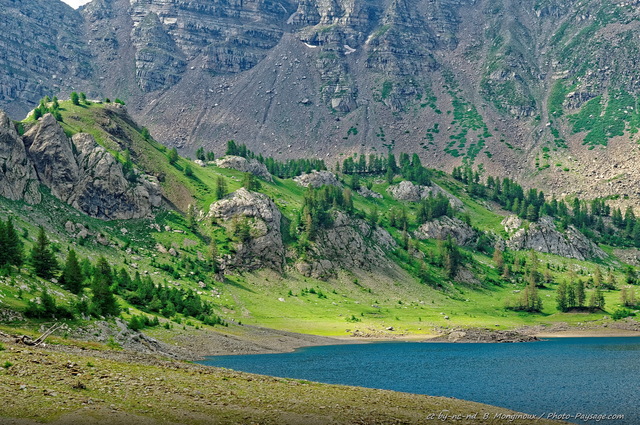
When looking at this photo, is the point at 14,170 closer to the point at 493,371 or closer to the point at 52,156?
the point at 52,156

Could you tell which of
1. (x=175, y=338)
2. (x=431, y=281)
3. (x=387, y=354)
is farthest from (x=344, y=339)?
(x=431, y=281)

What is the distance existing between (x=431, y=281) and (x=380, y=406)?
15559 cm

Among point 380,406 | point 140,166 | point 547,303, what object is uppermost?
point 140,166

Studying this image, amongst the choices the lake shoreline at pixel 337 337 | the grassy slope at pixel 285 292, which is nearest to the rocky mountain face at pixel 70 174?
the grassy slope at pixel 285 292

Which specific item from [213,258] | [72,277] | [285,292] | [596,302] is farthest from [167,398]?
[596,302]

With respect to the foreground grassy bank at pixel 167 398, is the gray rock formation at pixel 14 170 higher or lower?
higher

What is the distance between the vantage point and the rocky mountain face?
14425cm

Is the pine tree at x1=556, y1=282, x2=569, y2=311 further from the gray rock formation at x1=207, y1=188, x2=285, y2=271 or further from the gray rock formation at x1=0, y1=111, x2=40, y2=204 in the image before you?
the gray rock formation at x1=0, y1=111, x2=40, y2=204

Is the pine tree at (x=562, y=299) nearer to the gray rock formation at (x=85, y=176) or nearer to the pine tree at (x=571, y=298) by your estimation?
the pine tree at (x=571, y=298)

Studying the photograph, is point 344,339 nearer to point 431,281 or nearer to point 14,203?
point 431,281

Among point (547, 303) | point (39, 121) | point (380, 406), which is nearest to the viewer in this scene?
point (380, 406)

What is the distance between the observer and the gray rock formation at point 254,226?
179m

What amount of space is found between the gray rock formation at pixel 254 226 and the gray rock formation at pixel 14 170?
60.7 meters

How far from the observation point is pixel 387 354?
350 ft
